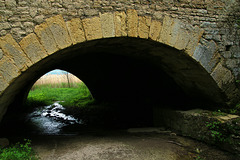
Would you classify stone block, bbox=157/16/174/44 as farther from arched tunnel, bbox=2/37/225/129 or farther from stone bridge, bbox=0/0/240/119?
arched tunnel, bbox=2/37/225/129

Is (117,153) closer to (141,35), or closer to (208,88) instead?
(141,35)

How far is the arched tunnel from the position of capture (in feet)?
12.3

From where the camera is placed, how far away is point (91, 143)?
141 inches

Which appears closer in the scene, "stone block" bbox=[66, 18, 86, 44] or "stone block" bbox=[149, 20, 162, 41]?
"stone block" bbox=[66, 18, 86, 44]

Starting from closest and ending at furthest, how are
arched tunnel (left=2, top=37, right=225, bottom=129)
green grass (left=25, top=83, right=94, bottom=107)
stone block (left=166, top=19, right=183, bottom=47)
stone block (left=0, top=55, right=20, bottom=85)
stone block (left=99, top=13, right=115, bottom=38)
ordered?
1. stone block (left=0, top=55, right=20, bottom=85)
2. stone block (left=99, top=13, right=115, bottom=38)
3. stone block (left=166, top=19, right=183, bottom=47)
4. arched tunnel (left=2, top=37, right=225, bottom=129)
5. green grass (left=25, top=83, right=94, bottom=107)

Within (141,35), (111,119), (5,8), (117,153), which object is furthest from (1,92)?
(111,119)

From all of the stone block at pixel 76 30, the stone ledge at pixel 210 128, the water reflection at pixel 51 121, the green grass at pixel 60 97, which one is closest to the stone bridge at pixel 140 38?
the stone block at pixel 76 30

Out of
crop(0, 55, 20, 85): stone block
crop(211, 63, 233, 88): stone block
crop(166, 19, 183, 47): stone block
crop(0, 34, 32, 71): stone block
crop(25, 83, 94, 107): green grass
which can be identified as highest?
crop(166, 19, 183, 47): stone block

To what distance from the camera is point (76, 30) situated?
9.79 ft

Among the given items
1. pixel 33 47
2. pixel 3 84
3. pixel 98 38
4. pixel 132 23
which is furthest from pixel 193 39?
pixel 3 84

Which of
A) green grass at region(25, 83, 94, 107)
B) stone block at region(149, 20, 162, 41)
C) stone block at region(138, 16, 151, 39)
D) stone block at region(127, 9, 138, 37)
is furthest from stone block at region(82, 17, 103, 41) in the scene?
green grass at region(25, 83, 94, 107)

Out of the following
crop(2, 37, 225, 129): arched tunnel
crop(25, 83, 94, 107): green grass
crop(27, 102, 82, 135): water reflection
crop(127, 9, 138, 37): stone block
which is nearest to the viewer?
crop(127, 9, 138, 37): stone block

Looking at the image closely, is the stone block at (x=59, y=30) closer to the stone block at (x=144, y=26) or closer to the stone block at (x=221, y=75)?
the stone block at (x=144, y=26)

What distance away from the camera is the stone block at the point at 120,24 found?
3184 millimetres
